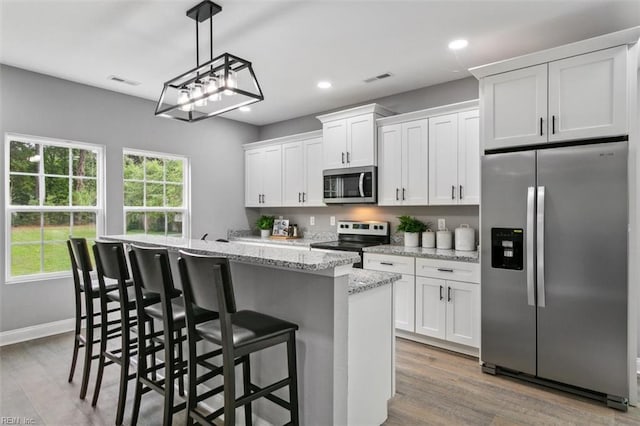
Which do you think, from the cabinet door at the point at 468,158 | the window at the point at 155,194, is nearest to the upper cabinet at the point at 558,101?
the cabinet door at the point at 468,158

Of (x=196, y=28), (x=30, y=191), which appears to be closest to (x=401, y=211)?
(x=196, y=28)

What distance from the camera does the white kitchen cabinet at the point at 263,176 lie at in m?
5.50

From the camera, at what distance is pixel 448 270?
3441 mm

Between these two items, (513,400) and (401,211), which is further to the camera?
(401,211)

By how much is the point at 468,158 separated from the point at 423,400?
2.29 m

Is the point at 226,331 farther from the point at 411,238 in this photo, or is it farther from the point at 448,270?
the point at 411,238

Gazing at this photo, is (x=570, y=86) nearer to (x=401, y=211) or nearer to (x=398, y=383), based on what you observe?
(x=401, y=211)

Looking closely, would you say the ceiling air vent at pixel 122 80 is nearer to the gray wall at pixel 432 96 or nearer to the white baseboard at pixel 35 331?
the gray wall at pixel 432 96

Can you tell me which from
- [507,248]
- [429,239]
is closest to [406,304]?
[429,239]

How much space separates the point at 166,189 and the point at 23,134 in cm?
165

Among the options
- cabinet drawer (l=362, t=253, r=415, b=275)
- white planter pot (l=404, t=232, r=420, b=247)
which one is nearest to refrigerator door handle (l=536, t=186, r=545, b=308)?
cabinet drawer (l=362, t=253, r=415, b=275)

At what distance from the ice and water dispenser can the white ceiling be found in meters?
1.60

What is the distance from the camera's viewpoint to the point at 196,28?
9.18 feet

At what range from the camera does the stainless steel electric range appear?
443 centimetres
